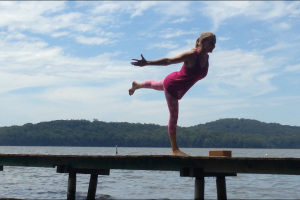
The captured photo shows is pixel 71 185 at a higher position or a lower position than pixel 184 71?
lower

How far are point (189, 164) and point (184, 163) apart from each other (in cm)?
12

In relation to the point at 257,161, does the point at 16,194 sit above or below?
below

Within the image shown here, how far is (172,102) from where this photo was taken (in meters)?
9.99

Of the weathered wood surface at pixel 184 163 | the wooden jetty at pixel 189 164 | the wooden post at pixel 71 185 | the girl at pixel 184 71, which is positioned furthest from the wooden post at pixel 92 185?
the girl at pixel 184 71

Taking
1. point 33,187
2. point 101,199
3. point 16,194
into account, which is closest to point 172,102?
point 101,199

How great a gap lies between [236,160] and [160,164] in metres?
1.82

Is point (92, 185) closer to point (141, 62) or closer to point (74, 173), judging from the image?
point (74, 173)

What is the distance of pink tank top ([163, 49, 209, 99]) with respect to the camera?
969 cm

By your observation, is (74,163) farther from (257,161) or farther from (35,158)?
(257,161)

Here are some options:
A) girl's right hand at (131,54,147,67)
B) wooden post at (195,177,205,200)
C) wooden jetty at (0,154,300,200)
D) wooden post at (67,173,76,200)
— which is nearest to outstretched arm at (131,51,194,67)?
girl's right hand at (131,54,147,67)

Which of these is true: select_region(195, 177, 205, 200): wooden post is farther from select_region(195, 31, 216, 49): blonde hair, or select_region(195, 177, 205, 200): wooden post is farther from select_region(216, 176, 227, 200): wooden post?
select_region(195, 31, 216, 49): blonde hair

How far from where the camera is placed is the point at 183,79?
9.80 m

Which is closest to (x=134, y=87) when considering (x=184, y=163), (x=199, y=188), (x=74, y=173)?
(x=184, y=163)

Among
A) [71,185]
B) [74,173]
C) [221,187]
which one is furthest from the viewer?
[71,185]
